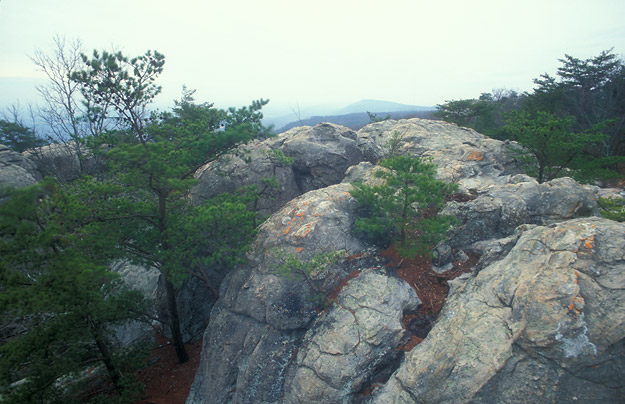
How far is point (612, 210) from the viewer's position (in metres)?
8.36

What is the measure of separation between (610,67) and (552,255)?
33655mm

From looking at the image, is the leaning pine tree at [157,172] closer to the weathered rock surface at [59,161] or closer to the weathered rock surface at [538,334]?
the weathered rock surface at [538,334]

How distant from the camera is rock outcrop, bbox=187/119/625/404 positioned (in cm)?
416

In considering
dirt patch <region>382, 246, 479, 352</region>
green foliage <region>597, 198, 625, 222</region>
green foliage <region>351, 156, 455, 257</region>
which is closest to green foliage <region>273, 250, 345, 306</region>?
green foliage <region>351, 156, 455, 257</region>

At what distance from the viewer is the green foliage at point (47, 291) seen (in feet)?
16.1

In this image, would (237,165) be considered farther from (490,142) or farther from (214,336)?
(490,142)

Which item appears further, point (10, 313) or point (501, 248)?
point (501, 248)

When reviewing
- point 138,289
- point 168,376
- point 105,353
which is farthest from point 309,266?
point 138,289

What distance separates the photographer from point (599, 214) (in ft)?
25.6

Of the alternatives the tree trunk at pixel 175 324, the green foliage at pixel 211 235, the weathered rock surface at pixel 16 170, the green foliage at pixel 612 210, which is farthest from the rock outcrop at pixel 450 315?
the weathered rock surface at pixel 16 170

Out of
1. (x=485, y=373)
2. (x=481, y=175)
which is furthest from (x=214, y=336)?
(x=481, y=175)

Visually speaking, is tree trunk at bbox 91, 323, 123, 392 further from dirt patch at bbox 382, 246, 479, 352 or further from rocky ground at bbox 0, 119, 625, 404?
dirt patch at bbox 382, 246, 479, 352

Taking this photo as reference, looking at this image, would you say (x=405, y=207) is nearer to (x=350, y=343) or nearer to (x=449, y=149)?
(x=350, y=343)

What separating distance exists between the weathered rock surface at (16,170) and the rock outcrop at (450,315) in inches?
662
